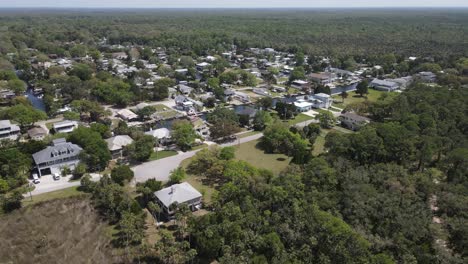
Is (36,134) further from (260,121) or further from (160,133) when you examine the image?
(260,121)

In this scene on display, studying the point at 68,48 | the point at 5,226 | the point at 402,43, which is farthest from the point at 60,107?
the point at 402,43

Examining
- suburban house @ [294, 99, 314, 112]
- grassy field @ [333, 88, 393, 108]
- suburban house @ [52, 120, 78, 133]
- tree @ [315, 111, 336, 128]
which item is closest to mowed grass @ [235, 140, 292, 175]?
tree @ [315, 111, 336, 128]

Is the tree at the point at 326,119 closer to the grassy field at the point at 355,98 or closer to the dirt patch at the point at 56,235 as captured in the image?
the grassy field at the point at 355,98

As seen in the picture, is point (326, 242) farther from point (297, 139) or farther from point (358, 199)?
point (297, 139)

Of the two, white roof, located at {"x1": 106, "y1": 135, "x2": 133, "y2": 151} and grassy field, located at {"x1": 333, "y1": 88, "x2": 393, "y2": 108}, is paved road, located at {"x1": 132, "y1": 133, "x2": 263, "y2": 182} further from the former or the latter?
grassy field, located at {"x1": 333, "y1": 88, "x2": 393, "y2": 108}

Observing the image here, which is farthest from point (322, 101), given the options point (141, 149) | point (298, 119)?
point (141, 149)

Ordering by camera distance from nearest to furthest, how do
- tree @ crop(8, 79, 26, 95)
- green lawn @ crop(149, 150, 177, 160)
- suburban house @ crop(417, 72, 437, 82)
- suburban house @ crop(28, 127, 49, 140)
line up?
green lawn @ crop(149, 150, 177, 160) → suburban house @ crop(28, 127, 49, 140) → tree @ crop(8, 79, 26, 95) → suburban house @ crop(417, 72, 437, 82)
